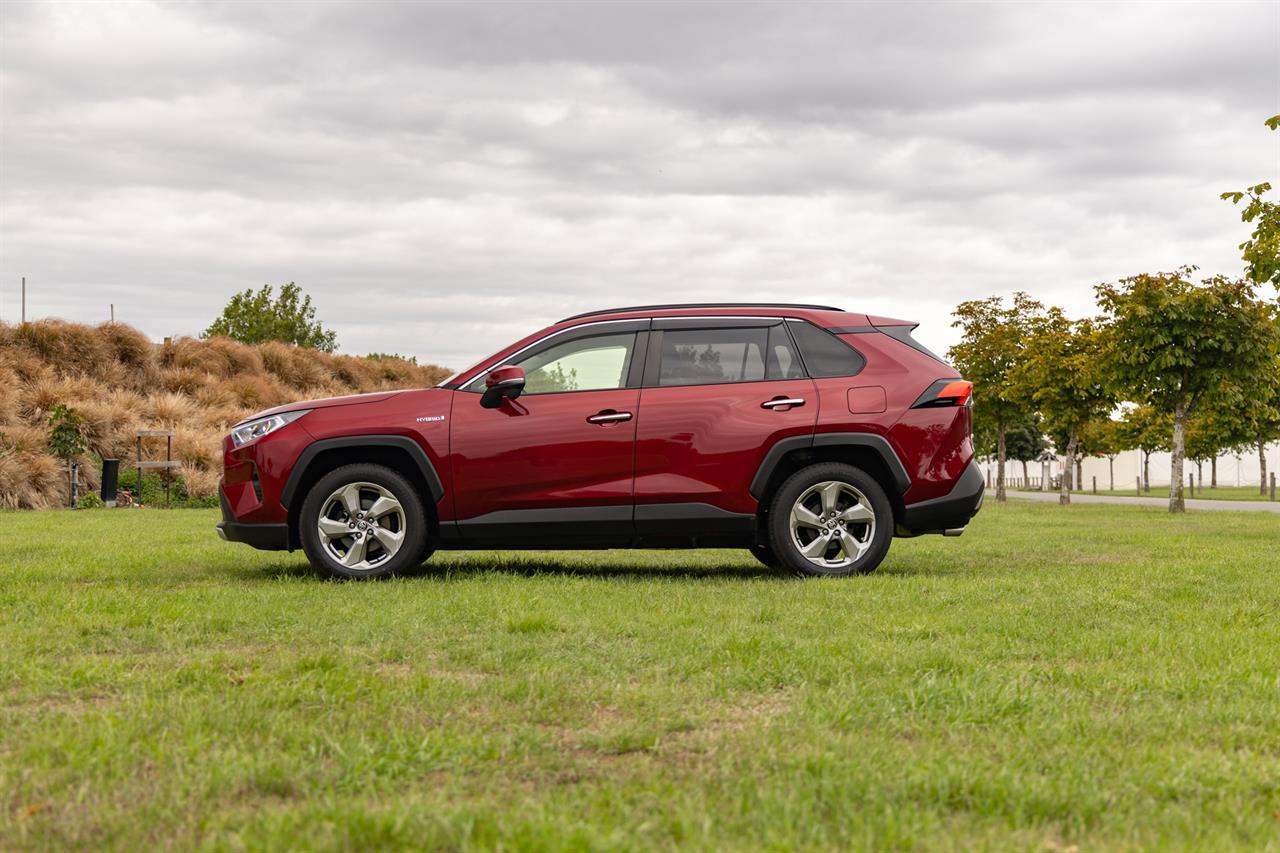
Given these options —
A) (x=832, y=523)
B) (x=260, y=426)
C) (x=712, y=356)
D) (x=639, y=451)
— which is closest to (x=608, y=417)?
→ (x=639, y=451)

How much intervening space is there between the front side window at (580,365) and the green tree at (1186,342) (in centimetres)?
1955

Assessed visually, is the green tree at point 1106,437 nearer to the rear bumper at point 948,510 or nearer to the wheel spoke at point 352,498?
the rear bumper at point 948,510

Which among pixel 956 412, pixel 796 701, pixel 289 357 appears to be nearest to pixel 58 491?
pixel 289 357

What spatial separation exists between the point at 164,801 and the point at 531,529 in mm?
5514

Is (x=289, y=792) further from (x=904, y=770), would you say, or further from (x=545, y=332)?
(x=545, y=332)

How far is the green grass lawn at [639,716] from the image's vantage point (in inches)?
121

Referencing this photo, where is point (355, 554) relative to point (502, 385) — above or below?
below

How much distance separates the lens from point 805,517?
8.93 m

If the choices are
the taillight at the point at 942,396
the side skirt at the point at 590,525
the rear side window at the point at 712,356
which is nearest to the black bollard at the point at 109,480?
the side skirt at the point at 590,525

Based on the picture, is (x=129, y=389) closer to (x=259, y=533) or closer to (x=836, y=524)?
(x=259, y=533)

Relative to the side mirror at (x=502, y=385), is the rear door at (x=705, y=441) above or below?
below

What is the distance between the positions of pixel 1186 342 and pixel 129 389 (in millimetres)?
22407

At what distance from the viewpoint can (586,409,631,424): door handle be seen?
8.75m

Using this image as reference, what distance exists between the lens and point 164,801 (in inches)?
127
